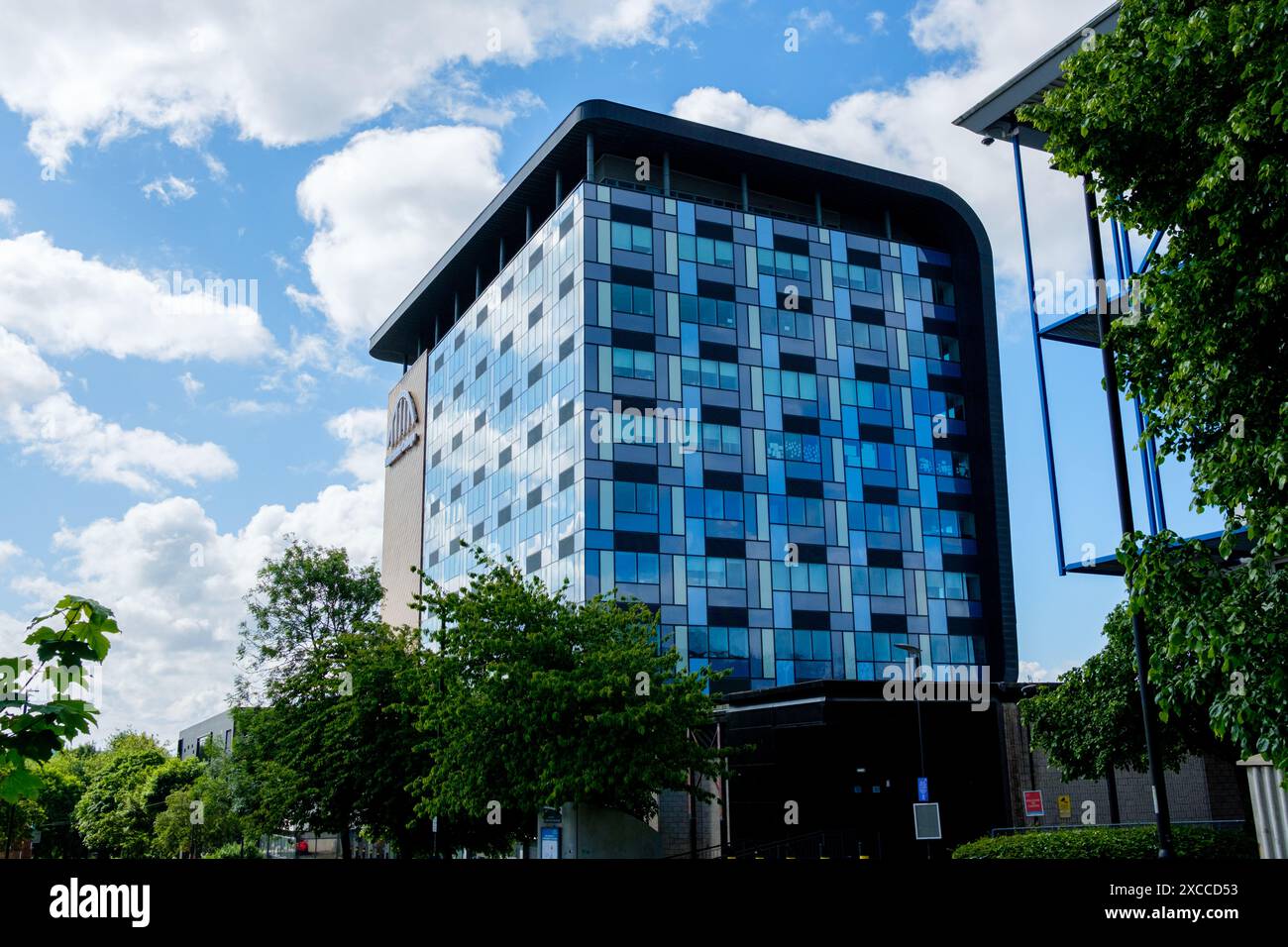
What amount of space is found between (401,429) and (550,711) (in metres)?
63.0

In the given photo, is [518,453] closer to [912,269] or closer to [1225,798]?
[912,269]

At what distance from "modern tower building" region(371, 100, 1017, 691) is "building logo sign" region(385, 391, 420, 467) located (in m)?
10.6

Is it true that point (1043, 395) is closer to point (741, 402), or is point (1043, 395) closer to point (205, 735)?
point (741, 402)

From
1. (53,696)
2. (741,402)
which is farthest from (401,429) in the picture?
(53,696)

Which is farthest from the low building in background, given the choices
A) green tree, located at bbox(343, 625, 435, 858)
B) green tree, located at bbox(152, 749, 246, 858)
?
Answer: green tree, located at bbox(343, 625, 435, 858)

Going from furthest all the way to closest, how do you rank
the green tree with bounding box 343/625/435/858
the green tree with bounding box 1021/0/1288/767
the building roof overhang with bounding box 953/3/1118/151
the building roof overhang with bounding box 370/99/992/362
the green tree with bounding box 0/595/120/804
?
the building roof overhang with bounding box 370/99/992/362, the green tree with bounding box 343/625/435/858, the building roof overhang with bounding box 953/3/1118/151, the green tree with bounding box 1021/0/1288/767, the green tree with bounding box 0/595/120/804

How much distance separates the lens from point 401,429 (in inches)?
3548

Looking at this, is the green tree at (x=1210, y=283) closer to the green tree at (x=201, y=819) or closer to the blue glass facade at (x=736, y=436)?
the blue glass facade at (x=736, y=436)

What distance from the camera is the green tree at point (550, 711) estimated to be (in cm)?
2995

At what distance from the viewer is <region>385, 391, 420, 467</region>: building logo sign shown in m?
87.4

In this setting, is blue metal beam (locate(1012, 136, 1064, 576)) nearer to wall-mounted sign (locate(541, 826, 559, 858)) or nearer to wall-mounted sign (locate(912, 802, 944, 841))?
wall-mounted sign (locate(912, 802, 944, 841))

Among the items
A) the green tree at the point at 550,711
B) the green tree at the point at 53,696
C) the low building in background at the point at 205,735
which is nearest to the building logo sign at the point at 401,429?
the low building in background at the point at 205,735

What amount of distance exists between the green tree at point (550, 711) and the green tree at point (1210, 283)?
18177 millimetres
